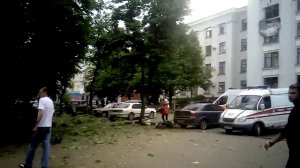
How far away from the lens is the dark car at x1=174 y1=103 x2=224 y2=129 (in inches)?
923

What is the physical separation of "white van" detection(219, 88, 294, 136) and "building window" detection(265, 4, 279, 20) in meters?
24.6

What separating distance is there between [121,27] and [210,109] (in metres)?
7.71

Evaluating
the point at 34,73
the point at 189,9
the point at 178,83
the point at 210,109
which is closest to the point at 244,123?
the point at 210,109

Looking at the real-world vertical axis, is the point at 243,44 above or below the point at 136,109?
above

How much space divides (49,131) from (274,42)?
38959 mm

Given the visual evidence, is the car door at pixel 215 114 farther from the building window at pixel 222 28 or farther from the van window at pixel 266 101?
the building window at pixel 222 28

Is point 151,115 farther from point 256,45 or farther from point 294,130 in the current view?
point 294,130

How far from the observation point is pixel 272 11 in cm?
4462

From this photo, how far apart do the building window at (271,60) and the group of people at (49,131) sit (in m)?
38.6

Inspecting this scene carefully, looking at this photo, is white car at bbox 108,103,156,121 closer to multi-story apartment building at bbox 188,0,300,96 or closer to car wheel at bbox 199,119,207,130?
car wheel at bbox 199,119,207,130

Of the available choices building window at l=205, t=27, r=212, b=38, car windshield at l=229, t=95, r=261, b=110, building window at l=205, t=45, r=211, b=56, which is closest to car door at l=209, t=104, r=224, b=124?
car windshield at l=229, t=95, r=261, b=110

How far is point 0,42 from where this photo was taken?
14352 mm

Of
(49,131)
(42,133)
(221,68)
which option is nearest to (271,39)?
(221,68)

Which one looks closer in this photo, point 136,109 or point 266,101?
Answer: point 266,101
